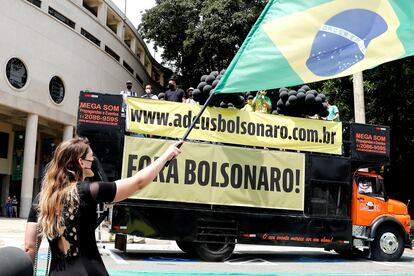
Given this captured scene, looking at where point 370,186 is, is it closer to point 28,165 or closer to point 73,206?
point 73,206

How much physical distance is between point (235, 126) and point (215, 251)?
2895 mm

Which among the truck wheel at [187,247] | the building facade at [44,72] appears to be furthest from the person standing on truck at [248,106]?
the building facade at [44,72]

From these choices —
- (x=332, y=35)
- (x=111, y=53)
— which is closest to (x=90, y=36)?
(x=111, y=53)

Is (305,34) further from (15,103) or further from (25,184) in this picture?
(25,184)

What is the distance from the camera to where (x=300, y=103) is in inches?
514

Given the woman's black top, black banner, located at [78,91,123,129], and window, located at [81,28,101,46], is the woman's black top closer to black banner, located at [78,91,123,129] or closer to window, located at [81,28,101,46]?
black banner, located at [78,91,123,129]

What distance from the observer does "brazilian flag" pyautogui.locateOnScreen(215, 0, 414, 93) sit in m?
5.04

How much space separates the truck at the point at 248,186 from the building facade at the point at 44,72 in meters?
18.7

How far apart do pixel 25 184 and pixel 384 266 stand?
23472 millimetres

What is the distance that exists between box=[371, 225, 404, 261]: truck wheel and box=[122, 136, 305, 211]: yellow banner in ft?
7.52

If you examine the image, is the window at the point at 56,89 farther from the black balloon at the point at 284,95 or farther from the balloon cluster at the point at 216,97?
the black balloon at the point at 284,95

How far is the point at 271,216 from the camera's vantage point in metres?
12.0

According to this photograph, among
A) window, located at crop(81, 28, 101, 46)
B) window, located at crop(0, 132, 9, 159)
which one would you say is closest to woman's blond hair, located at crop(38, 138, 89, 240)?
window, located at crop(81, 28, 101, 46)

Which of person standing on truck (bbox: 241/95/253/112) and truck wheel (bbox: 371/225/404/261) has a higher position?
person standing on truck (bbox: 241/95/253/112)
